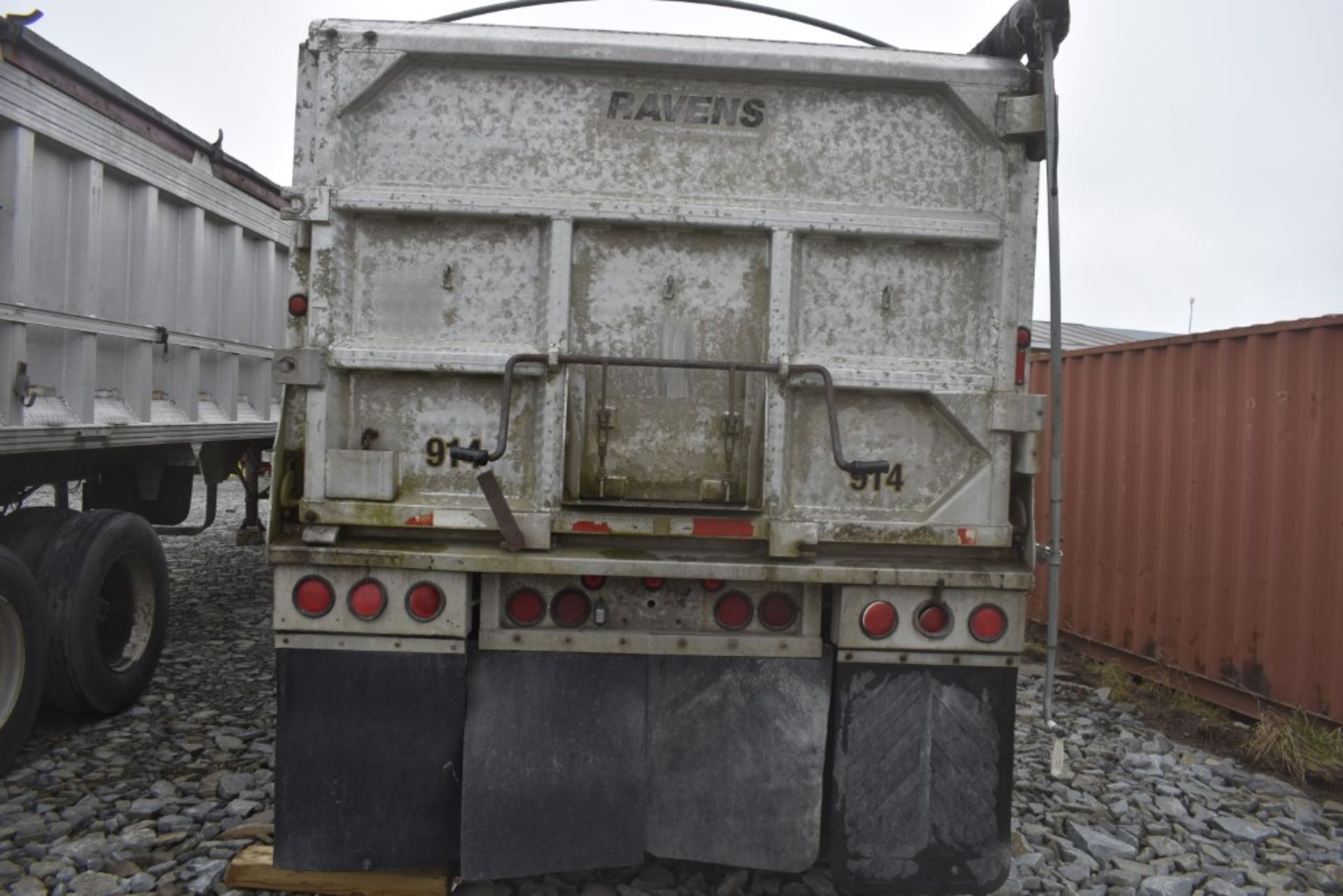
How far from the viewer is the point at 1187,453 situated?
6.76m

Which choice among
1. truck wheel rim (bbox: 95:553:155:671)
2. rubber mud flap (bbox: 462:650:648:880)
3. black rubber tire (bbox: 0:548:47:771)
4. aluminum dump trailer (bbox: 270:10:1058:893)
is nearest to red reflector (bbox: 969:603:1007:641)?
aluminum dump trailer (bbox: 270:10:1058:893)

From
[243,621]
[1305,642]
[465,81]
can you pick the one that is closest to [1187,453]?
[1305,642]

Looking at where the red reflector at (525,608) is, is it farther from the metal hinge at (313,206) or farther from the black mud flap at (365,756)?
the metal hinge at (313,206)

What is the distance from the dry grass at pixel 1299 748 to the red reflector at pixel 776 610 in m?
3.69

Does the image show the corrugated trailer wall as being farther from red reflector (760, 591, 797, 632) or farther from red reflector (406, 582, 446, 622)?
red reflector (406, 582, 446, 622)

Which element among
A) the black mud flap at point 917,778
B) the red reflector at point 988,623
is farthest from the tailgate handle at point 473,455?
the red reflector at point 988,623

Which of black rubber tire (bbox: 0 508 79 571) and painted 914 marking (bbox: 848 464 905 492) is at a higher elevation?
painted 914 marking (bbox: 848 464 905 492)

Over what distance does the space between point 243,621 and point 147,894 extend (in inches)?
176

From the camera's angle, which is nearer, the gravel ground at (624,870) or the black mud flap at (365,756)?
the black mud flap at (365,756)

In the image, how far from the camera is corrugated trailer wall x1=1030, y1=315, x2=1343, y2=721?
Result: 18.7ft

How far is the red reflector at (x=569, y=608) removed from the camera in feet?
10.2

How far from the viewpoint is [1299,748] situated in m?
5.31

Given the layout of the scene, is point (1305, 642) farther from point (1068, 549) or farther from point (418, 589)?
point (418, 589)

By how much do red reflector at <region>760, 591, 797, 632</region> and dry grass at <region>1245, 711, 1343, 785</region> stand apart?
369 centimetres
